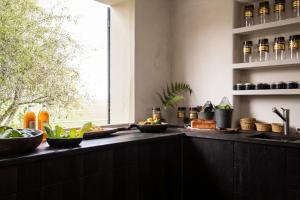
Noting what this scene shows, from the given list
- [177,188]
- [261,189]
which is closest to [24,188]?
[177,188]

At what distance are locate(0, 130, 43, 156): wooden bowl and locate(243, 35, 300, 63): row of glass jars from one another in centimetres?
206

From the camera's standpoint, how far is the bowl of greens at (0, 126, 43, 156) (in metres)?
1.36

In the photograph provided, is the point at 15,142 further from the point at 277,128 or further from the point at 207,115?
the point at 277,128

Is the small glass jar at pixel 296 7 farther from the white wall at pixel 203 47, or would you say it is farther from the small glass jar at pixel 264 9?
the white wall at pixel 203 47

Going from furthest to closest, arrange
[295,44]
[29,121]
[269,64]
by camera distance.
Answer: [269,64] → [295,44] → [29,121]

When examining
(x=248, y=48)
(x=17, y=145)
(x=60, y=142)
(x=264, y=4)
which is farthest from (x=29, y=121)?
(x=264, y=4)

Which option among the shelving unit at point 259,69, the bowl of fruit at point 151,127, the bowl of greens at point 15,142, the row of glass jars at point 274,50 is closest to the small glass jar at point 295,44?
the row of glass jars at point 274,50

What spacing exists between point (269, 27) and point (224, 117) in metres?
0.90

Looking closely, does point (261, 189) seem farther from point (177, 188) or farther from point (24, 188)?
point (24, 188)

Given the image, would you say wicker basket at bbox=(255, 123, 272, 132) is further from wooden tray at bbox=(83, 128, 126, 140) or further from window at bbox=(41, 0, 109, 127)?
window at bbox=(41, 0, 109, 127)

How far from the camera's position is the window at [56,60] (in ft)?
7.69

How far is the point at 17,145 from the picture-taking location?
1394 millimetres

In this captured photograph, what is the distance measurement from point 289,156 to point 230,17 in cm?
155

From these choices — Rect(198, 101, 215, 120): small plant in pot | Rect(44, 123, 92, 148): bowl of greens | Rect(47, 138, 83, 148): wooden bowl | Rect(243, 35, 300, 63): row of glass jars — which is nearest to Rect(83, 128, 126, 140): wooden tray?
Rect(44, 123, 92, 148): bowl of greens
